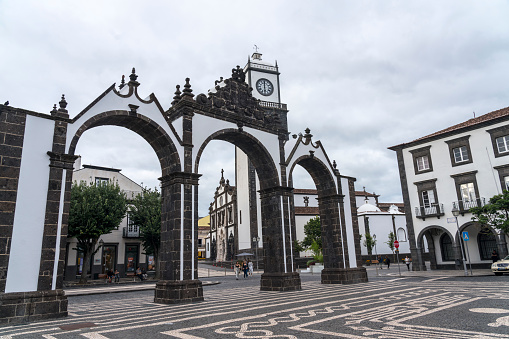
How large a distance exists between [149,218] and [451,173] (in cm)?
2114

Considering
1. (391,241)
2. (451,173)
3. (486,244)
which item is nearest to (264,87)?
(451,173)

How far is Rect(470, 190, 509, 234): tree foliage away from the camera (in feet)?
63.0

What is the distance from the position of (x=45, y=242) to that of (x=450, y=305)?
10.2 meters

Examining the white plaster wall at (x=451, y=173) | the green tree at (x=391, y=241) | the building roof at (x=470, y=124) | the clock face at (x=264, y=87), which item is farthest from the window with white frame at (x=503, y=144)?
the clock face at (x=264, y=87)

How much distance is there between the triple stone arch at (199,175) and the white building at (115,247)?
53.4ft

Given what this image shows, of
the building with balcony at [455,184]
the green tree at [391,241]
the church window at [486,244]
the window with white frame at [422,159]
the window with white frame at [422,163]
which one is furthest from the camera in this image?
the green tree at [391,241]

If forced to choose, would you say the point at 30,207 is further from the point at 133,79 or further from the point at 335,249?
the point at 335,249

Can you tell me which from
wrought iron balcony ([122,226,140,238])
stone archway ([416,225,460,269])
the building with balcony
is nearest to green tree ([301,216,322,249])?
the building with balcony

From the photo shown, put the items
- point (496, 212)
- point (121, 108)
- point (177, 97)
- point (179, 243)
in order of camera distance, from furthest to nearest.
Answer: point (496, 212)
point (177, 97)
point (179, 243)
point (121, 108)

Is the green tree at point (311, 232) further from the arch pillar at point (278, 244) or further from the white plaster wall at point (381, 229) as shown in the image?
the arch pillar at point (278, 244)

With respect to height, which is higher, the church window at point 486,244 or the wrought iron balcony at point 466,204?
the wrought iron balcony at point 466,204

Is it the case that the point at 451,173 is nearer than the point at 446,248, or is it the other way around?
the point at 451,173

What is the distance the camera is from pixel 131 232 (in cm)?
2897

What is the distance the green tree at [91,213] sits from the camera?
2255 cm
